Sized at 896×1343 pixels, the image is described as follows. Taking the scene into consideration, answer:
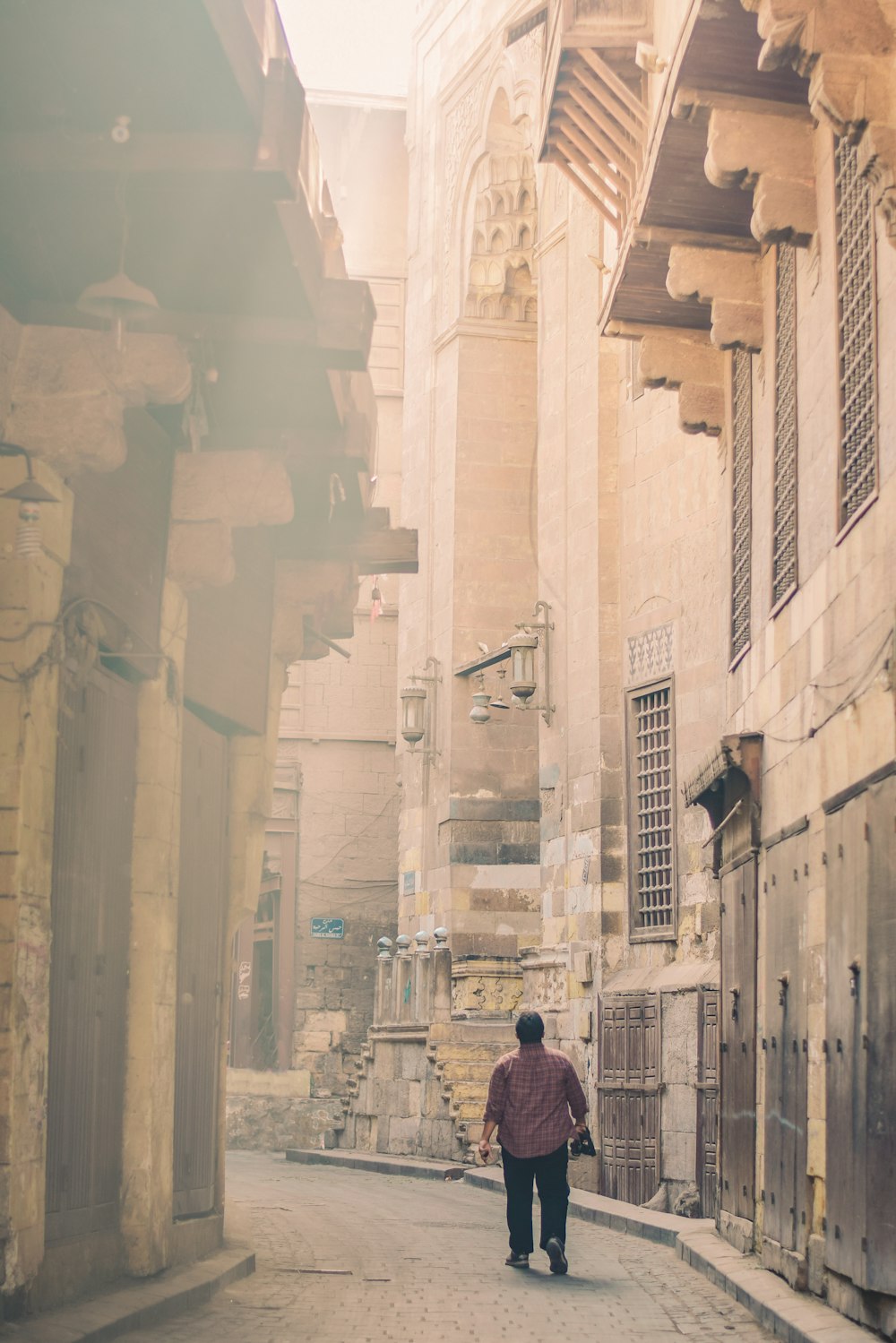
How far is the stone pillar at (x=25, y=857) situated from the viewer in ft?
23.1

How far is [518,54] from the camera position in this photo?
2697 cm

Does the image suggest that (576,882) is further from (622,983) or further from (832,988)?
(832,988)

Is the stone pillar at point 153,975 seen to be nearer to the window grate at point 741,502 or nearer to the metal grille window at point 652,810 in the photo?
the window grate at point 741,502

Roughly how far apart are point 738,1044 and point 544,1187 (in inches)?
60.8

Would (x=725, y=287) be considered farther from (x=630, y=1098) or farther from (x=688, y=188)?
(x=630, y=1098)

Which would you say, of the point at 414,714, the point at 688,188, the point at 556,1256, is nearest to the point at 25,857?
the point at 556,1256

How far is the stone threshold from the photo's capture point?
6824mm

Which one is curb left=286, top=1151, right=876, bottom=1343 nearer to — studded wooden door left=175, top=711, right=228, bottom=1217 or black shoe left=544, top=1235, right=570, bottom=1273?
black shoe left=544, top=1235, right=570, bottom=1273

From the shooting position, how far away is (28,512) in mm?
7410

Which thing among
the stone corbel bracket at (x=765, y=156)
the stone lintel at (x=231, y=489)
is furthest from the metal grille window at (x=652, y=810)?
the stone corbel bracket at (x=765, y=156)

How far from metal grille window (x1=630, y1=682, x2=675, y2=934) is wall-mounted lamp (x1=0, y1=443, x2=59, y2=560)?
37.3ft

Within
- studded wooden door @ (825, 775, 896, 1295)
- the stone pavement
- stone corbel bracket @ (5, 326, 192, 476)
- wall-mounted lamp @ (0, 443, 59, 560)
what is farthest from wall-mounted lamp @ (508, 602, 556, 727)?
wall-mounted lamp @ (0, 443, 59, 560)

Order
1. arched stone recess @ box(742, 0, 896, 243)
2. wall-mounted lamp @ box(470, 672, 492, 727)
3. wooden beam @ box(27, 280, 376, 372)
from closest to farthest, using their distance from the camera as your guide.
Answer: arched stone recess @ box(742, 0, 896, 243) → wooden beam @ box(27, 280, 376, 372) → wall-mounted lamp @ box(470, 672, 492, 727)

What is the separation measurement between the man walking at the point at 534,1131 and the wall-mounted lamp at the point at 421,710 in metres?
17.1
